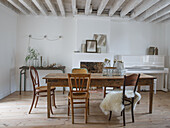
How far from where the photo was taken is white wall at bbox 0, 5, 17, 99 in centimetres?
379

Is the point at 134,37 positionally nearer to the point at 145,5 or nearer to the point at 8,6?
the point at 145,5

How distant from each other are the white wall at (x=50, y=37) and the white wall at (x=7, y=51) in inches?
9.8

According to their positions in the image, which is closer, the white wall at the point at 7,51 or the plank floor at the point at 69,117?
the plank floor at the point at 69,117

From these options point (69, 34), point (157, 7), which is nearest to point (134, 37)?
point (157, 7)

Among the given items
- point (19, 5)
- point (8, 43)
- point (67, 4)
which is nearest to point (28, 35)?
point (8, 43)

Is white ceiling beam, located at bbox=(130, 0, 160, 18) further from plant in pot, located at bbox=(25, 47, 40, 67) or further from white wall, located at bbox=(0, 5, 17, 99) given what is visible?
white wall, located at bbox=(0, 5, 17, 99)

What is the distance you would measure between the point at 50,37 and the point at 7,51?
1.43m

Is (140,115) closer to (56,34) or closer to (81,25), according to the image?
(81,25)

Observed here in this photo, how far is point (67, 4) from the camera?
414 cm

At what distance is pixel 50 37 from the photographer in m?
4.80

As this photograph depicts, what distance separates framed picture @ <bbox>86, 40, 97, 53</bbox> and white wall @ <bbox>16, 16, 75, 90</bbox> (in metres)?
0.57

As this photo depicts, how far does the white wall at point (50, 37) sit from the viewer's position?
4699mm

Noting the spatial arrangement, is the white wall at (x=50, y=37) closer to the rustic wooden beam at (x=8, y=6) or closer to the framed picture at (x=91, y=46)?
the rustic wooden beam at (x=8, y=6)

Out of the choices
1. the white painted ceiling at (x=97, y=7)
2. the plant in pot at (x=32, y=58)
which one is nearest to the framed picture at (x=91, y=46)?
the white painted ceiling at (x=97, y=7)
